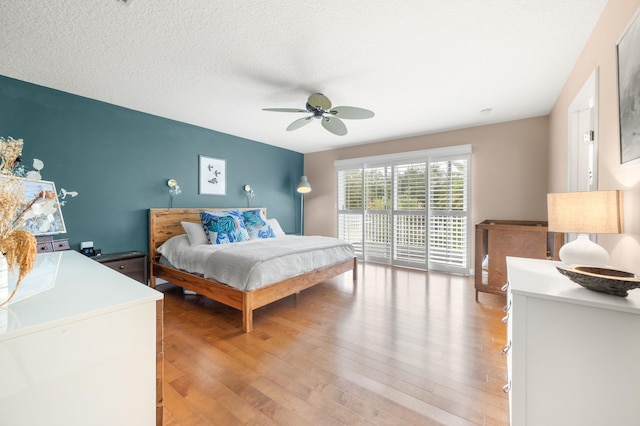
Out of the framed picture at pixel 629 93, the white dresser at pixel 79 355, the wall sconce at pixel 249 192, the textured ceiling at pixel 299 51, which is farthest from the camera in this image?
the wall sconce at pixel 249 192

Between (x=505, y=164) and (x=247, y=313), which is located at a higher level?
(x=505, y=164)

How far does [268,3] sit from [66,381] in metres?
2.05

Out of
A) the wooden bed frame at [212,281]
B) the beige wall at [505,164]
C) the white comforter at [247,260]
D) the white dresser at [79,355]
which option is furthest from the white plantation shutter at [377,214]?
the white dresser at [79,355]

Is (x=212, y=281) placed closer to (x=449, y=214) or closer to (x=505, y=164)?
(x=449, y=214)

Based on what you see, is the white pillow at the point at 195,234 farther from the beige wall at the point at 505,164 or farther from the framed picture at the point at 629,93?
the framed picture at the point at 629,93

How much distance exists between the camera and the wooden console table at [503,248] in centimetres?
276

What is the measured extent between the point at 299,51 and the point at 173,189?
2769 mm

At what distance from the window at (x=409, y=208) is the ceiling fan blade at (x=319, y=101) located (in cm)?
250

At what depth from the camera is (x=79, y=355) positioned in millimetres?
795

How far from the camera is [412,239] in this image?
15.1 ft

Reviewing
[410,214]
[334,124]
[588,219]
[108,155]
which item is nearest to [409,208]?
[410,214]

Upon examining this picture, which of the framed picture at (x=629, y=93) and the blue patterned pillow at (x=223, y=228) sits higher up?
the framed picture at (x=629, y=93)

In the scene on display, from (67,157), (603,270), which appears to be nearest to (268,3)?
(603,270)

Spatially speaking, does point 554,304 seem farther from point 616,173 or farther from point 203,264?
point 203,264
